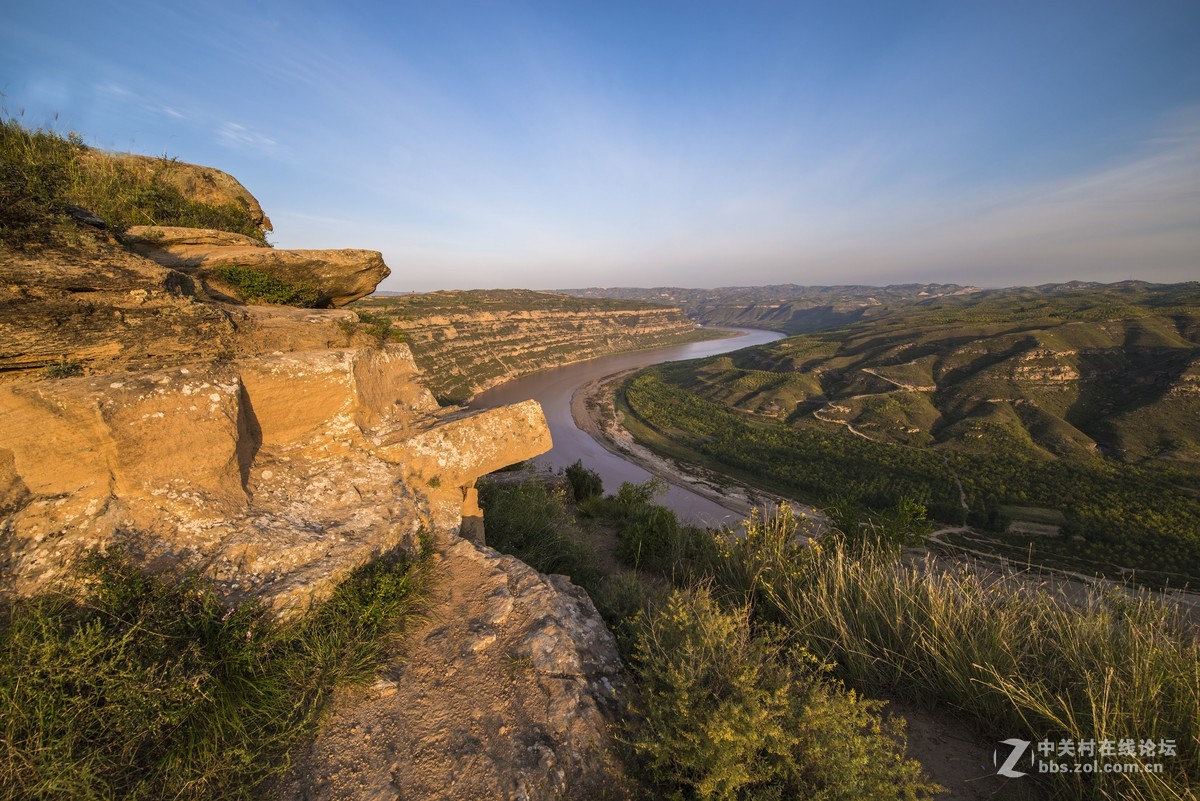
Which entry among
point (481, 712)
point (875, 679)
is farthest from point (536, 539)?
point (875, 679)

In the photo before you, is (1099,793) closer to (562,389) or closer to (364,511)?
(364,511)

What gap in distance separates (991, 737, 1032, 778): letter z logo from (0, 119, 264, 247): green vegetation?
378 inches

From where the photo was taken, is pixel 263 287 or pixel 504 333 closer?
pixel 263 287

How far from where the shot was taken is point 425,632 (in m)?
4.21

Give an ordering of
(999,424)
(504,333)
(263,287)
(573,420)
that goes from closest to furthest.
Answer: (263,287) → (999,424) → (573,420) → (504,333)

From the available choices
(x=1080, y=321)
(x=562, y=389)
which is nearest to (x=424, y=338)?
(x=562, y=389)

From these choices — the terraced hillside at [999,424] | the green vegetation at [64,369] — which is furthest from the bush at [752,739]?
the terraced hillside at [999,424]

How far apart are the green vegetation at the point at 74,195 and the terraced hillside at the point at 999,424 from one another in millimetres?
38879

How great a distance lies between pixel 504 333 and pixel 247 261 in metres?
93.2

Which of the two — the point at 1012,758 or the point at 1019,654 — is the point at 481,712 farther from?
the point at 1019,654

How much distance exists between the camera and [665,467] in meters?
48.1

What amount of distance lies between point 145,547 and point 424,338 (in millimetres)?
80492

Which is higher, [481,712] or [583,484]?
[481,712]

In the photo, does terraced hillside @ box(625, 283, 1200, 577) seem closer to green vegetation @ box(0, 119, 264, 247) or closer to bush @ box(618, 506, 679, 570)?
bush @ box(618, 506, 679, 570)
